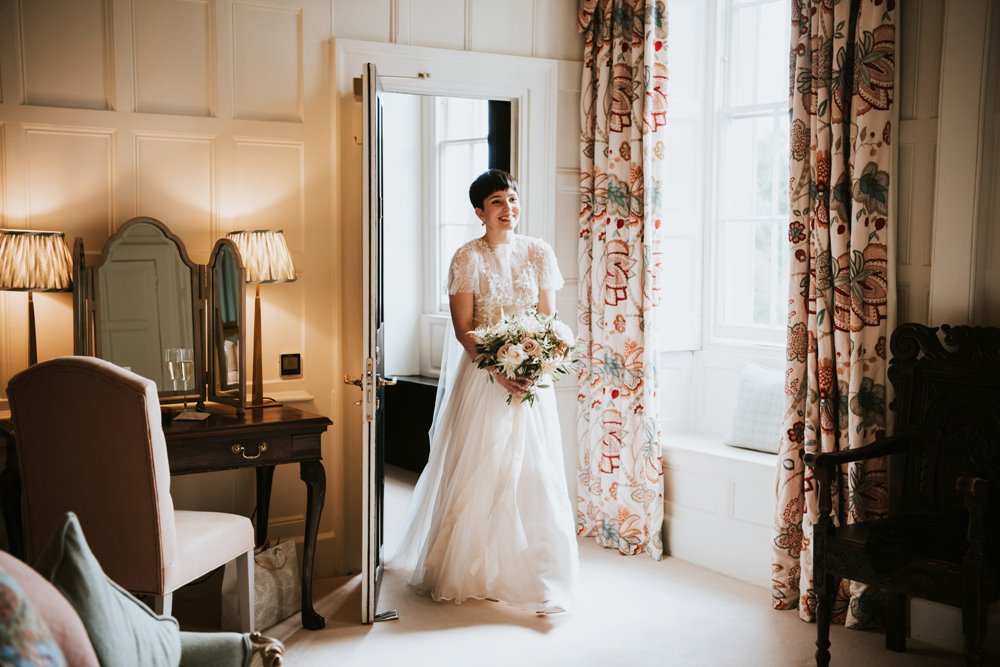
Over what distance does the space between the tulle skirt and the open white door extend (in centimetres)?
34

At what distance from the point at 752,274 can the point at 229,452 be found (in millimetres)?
2689

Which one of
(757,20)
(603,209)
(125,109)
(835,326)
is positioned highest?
(757,20)

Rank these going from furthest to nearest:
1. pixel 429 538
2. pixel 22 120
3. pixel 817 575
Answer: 1. pixel 429 538
2. pixel 22 120
3. pixel 817 575

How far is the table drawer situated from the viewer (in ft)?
11.4

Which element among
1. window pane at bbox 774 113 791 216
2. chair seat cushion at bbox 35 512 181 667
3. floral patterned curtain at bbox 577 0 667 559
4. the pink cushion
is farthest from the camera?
window pane at bbox 774 113 791 216

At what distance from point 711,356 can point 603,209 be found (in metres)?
0.95

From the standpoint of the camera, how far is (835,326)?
3686mm

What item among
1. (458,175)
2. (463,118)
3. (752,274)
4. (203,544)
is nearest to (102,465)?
(203,544)

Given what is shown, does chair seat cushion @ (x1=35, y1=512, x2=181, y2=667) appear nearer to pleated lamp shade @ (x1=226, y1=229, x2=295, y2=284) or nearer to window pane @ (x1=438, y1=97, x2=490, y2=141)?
pleated lamp shade @ (x1=226, y1=229, x2=295, y2=284)

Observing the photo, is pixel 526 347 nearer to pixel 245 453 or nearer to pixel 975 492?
Answer: pixel 245 453

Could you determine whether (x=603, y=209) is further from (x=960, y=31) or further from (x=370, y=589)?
(x=370, y=589)

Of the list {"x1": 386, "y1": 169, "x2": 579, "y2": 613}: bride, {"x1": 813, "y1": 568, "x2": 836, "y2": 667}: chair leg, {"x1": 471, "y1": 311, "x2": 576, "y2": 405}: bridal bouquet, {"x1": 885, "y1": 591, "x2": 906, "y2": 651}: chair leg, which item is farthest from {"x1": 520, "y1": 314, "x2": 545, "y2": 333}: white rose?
{"x1": 885, "y1": 591, "x2": 906, "y2": 651}: chair leg

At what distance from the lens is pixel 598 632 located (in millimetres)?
3703

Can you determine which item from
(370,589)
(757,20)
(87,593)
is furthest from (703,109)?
(87,593)
